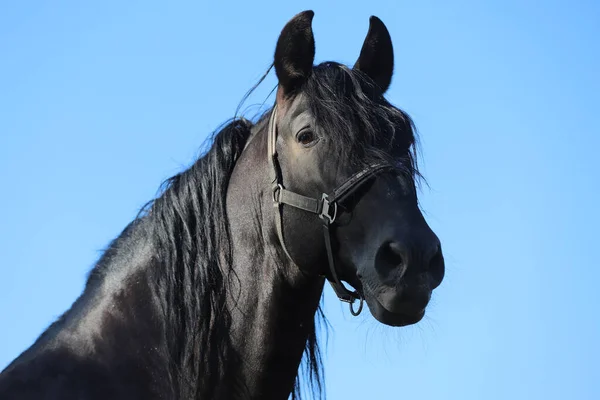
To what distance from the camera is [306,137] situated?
6.73 m

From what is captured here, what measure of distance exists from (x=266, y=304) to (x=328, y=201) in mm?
868

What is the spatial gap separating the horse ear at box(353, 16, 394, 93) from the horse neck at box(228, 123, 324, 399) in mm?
1295

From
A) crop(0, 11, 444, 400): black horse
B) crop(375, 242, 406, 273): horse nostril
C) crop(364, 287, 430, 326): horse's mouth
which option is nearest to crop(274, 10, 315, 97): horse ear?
crop(0, 11, 444, 400): black horse

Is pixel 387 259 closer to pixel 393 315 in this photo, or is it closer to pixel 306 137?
pixel 393 315

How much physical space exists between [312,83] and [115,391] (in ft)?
8.50

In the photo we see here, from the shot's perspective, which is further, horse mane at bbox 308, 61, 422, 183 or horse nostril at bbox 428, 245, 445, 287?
horse mane at bbox 308, 61, 422, 183

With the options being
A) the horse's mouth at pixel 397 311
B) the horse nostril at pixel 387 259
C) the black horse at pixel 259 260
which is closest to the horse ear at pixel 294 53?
the black horse at pixel 259 260

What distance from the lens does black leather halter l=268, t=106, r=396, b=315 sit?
6320 millimetres

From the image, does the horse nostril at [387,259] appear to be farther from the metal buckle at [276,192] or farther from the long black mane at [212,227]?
the metal buckle at [276,192]

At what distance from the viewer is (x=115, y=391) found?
634 centimetres

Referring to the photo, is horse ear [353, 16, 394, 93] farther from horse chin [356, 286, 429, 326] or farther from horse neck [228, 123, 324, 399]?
horse chin [356, 286, 429, 326]

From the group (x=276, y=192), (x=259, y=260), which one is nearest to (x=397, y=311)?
(x=259, y=260)

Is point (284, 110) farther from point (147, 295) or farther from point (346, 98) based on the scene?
point (147, 295)

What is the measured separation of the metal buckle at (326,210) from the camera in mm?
6375
